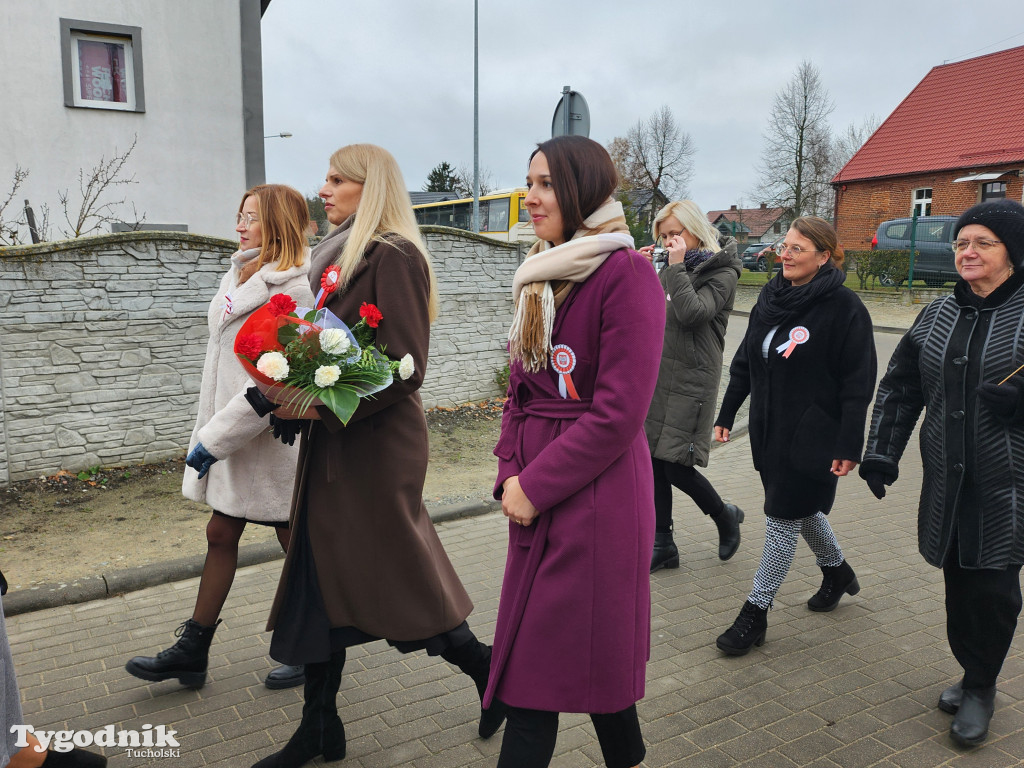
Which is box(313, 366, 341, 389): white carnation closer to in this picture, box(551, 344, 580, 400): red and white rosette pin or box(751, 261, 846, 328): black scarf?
box(551, 344, 580, 400): red and white rosette pin

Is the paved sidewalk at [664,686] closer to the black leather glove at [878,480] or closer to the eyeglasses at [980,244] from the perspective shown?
the black leather glove at [878,480]

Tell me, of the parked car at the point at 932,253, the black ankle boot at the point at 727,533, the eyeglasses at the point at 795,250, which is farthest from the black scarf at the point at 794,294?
the parked car at the point at 932,253

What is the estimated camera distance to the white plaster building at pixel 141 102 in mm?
14172

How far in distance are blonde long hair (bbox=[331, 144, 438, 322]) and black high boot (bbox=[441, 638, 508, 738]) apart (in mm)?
1253

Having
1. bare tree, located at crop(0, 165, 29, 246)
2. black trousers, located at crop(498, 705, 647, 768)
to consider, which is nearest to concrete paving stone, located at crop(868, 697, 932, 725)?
black trousers, located at crop(498, 705, 647, 768)

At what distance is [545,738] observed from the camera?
2.36 metres

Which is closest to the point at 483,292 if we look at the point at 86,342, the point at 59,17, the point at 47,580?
the point at 86,342

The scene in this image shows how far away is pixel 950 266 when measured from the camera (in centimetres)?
2255

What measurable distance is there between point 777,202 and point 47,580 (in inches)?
1711

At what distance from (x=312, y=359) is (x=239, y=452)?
3.60 ft

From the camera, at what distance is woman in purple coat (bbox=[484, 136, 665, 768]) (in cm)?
227

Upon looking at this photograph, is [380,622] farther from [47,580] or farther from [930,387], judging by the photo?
[47,580]

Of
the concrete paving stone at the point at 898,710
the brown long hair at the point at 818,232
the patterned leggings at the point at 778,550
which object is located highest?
the brown long hair at the point at 818,232

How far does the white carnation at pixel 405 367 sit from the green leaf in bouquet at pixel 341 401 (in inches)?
7.7
